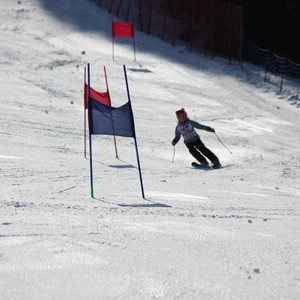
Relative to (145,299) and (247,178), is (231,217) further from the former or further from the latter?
(247,178)

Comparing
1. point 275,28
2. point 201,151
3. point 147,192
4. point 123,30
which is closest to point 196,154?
point 201,151

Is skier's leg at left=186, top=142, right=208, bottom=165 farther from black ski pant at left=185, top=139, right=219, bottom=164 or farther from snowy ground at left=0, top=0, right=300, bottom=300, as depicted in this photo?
snowy ground at left=0, top=0, right=300, bottom=300

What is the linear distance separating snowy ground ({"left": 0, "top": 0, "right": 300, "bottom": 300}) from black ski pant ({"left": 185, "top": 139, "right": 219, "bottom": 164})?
1.11 feet

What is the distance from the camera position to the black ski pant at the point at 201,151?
1230 centimetres

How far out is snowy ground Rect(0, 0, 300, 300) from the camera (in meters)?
4.34

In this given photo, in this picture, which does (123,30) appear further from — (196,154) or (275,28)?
(196,154)

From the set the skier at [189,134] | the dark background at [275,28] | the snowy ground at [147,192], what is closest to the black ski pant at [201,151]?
the skier at [189,134]

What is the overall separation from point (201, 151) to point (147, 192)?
411 cm

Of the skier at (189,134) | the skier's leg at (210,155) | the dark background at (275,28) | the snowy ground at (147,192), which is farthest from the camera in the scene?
the dark background at (275,28)

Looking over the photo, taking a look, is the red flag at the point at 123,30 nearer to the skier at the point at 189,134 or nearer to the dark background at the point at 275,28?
the dark background at the point at 275,28

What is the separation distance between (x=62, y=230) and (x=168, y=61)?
22.2m

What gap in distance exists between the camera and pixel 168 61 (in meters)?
27.2

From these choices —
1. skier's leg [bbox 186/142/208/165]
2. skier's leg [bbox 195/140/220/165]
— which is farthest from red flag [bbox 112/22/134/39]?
skier's leg [bbox 195/140/220/165]

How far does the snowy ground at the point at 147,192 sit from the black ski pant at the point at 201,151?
34cm
